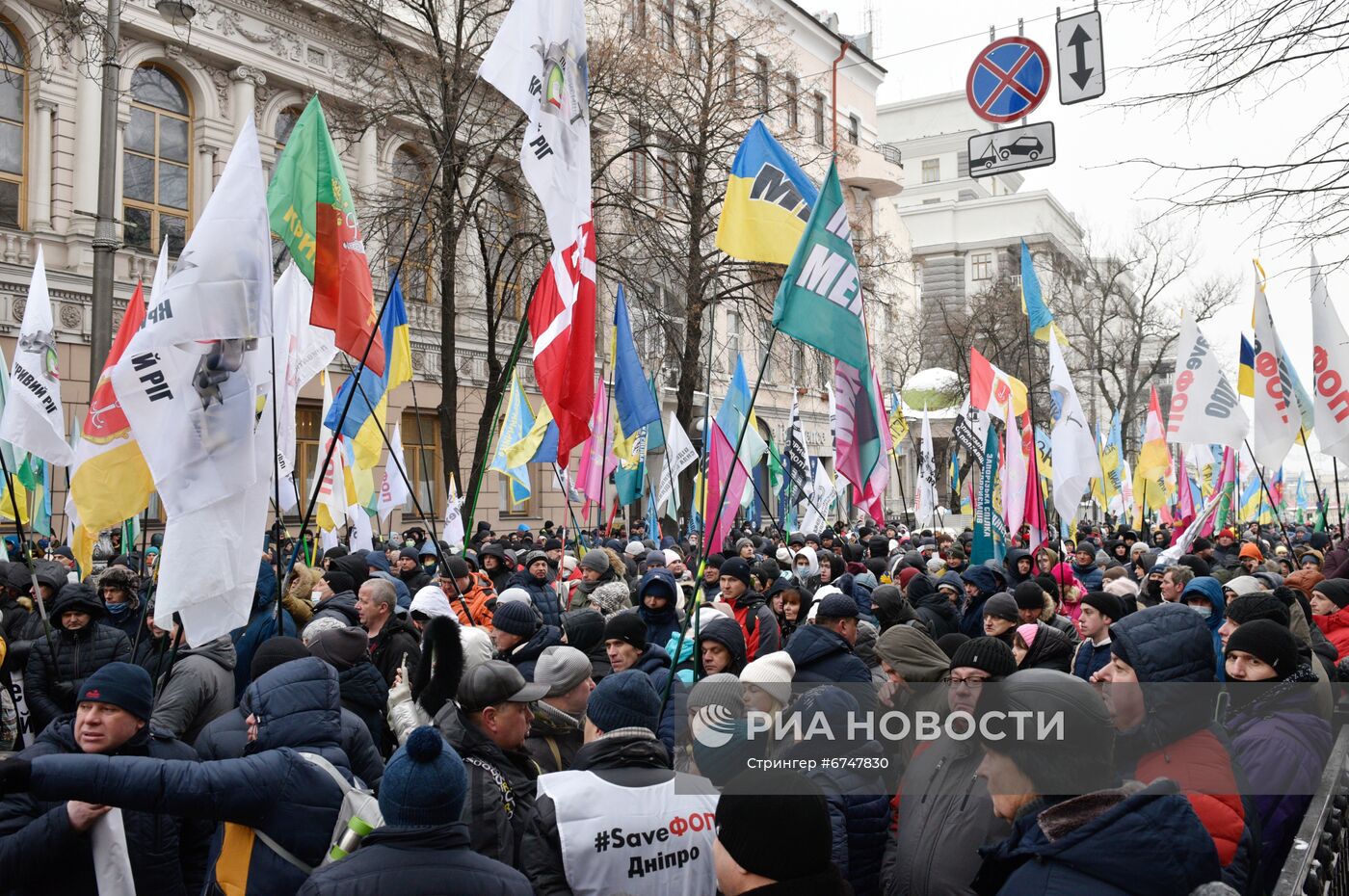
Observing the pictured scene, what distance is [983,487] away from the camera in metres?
11.3

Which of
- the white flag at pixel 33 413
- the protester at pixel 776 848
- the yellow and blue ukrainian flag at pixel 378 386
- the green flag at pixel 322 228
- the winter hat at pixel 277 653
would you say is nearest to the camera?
the protester at pixel 776 848

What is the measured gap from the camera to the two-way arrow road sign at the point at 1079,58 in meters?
9.27

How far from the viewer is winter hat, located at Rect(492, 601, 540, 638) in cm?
556

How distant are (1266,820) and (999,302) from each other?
131 ft

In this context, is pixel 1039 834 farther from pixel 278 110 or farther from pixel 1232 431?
pixel 278 110

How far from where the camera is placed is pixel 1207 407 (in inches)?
456

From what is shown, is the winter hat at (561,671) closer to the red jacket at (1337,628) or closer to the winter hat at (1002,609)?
the winter hat at (1002,609)

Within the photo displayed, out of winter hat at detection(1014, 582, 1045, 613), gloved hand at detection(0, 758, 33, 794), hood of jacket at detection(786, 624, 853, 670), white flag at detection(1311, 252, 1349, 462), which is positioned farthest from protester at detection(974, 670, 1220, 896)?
white flag at detection(1311, 252, 1349, 462)

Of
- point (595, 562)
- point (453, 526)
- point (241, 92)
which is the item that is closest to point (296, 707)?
point (595, 562)

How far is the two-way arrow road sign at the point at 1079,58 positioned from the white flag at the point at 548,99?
4.97m

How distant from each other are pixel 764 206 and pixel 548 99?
65.2 inches

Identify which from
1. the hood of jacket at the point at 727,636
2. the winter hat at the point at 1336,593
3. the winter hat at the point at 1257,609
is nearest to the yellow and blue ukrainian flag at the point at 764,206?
the hood of jacket at the point at 727,636

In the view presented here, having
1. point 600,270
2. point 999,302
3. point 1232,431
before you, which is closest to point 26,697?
point 1232,431

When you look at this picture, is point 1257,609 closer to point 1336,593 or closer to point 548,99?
point 1336,593
